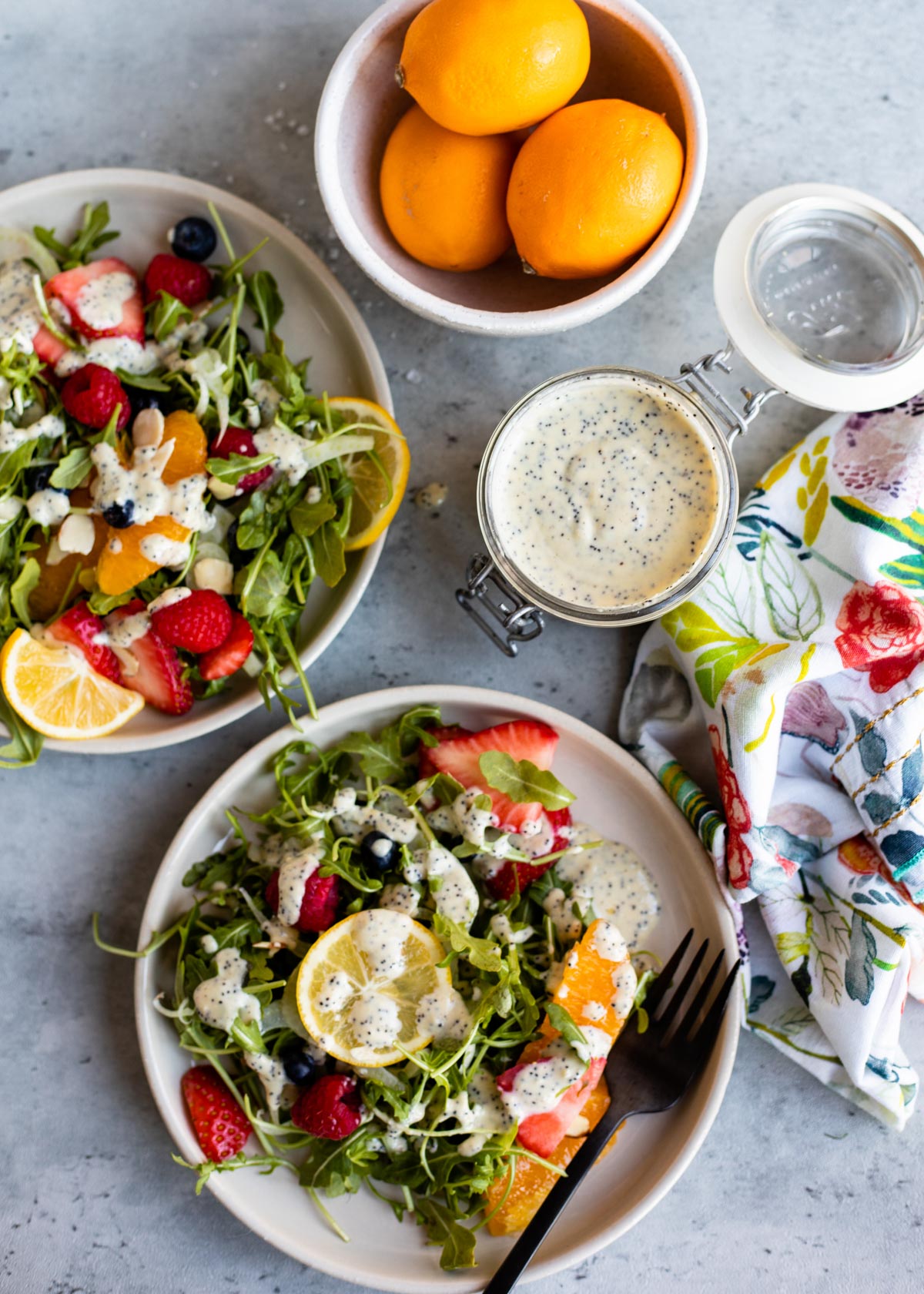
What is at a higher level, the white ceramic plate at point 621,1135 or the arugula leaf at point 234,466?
the arugula leaf at point 234,466

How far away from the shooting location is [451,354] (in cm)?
145

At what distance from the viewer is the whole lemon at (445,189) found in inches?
46.6

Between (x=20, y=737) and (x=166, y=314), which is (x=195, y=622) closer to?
(x=20, y=737)

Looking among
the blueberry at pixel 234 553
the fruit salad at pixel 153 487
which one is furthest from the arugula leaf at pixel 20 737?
the blueberry at pixel 234 553

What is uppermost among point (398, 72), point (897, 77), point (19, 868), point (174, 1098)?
point (398, 72)

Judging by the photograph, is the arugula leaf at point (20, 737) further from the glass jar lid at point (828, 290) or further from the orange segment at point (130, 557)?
the glass jar lid at point (828, 290)

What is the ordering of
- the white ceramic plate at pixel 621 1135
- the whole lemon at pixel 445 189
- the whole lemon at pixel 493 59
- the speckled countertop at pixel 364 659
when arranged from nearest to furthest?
the whole lemon at pixel 493 59 < the whole lemon at pixel 445 189 < the white ceramic plate at pixel 621 1135 < the speckled countertop at pixel 364 659

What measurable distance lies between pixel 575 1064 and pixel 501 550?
0.64 meters

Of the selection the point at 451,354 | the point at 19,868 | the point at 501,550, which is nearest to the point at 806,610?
the point at 501,550

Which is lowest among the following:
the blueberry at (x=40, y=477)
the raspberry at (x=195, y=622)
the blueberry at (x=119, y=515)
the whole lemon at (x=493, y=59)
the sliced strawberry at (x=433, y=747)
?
the sliced strawberry at (x=433, y=747)

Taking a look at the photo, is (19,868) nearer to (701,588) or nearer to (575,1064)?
(575,1064)

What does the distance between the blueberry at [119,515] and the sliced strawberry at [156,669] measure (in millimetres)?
103

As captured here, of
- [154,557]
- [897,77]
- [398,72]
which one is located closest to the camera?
[398,72]

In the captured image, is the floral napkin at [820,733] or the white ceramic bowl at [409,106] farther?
the floral napkin at [820,733]
